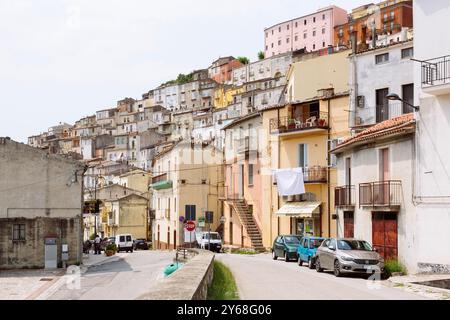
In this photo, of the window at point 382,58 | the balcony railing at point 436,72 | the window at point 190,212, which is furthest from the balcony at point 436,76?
the window at point 190,212

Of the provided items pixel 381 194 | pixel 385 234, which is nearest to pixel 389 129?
pixel 381 194

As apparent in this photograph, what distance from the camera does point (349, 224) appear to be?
33156mm

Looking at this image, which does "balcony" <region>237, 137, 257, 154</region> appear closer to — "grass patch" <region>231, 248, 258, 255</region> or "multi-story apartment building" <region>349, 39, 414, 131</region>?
"grass patch" <region>231, 248, 258, 255</region>

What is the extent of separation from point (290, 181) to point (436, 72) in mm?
23673

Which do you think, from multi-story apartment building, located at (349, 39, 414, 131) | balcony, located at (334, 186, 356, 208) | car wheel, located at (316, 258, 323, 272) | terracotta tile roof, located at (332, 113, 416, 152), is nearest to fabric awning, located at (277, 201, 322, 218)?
multi-story apartment building, located at (349, 39, 414, 131)

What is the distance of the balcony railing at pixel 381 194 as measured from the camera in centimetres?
2727

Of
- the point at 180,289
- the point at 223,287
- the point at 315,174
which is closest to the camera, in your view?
the point at 180,289

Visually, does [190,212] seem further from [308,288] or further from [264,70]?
[264,70]

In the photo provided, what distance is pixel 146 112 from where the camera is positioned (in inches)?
5920

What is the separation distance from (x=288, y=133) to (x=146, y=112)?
104856 mm

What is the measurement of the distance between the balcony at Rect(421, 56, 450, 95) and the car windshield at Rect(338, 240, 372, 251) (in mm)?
6216

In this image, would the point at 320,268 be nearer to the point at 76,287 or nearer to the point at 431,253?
the point at 431,253

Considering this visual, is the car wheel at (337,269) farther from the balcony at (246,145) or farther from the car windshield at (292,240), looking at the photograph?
the balcony at (246,145)
